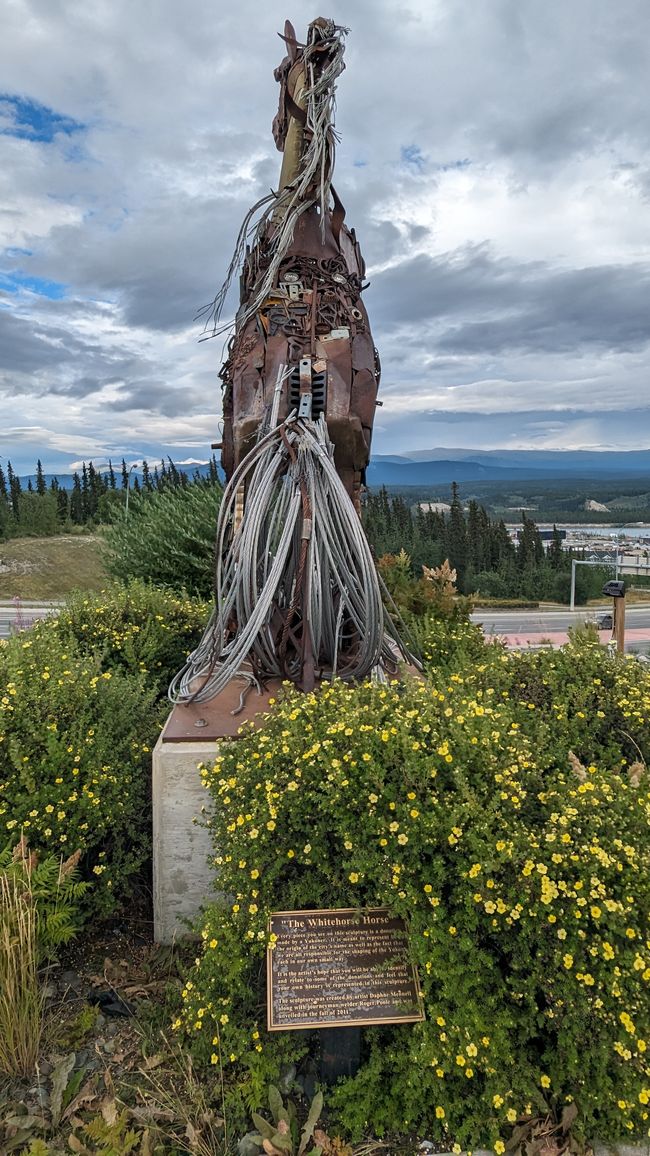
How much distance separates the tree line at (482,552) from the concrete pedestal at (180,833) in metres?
34.0

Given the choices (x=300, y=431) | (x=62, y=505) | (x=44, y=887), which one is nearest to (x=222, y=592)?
(x=300, y=431)

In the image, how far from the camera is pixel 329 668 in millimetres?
4527

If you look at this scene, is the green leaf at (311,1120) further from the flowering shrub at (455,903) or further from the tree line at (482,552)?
the tree line at (482,552)

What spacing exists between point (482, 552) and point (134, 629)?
38815 millimetres

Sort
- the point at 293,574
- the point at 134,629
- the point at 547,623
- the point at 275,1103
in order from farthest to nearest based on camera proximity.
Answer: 1. the point at 547,623
2. the point at 134,629
3. the point at 293,574
4. the point at 275,1103

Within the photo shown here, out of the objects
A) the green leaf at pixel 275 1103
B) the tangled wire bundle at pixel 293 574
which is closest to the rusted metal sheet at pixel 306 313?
the tangled wire bundle at pixel 293 574

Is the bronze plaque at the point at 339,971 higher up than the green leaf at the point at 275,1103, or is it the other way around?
the bronze plaque at the point at 339,971

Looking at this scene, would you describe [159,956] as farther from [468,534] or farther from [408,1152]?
[468,534]

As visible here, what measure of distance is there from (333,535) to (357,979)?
8.31ft

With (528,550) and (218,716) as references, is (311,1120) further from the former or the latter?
(528,550)

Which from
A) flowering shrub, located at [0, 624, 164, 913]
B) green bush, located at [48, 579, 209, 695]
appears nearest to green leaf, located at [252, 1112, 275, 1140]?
flowering shrub, located at [0, 624, 164, 913]

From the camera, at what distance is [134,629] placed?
5723 mm

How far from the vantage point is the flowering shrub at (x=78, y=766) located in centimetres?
320

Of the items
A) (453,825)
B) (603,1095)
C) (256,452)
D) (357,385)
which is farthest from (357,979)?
(357,385)
